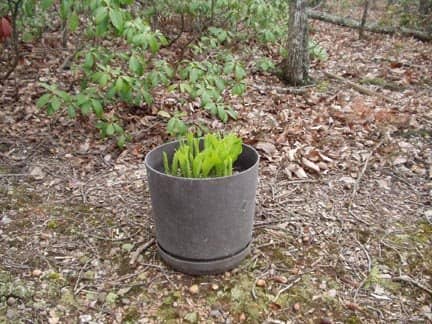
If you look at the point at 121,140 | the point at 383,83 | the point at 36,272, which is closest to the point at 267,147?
the point at 121,140

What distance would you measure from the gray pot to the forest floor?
0.28ft

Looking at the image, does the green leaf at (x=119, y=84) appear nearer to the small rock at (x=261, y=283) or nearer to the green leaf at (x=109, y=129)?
the green leaf at (x=109, y=129)

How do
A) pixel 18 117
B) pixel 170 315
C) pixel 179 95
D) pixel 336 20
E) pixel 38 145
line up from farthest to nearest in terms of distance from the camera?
pixel 336 20, pixel 179 95, pixel 18 117, pixel 38 145, pixel 170 315

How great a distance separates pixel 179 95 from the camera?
145 inches

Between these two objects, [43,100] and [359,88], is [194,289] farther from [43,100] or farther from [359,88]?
[359,88]

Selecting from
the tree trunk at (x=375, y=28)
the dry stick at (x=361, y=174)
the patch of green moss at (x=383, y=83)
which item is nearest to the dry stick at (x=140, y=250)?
the dry stick at (x=361, y=174)

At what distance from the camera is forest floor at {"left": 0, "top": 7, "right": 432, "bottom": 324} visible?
173 cm

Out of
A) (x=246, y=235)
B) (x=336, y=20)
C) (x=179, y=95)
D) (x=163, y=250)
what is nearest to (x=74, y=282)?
(x=163, y=250)

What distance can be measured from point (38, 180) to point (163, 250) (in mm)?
1112

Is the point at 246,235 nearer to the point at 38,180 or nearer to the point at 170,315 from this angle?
the point at 170,315

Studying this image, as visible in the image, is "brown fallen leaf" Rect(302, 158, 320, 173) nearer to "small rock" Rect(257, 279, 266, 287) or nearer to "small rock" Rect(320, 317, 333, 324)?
"small rock" Rect(257, 279, 266, 287)

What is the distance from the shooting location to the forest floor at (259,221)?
1.73 meters

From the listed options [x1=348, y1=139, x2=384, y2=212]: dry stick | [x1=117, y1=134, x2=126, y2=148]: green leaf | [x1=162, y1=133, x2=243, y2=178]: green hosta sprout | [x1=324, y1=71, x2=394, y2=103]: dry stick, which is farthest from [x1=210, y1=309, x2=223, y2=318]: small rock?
[x1=324, y1=71, x2=394, y2=103]: dry stick

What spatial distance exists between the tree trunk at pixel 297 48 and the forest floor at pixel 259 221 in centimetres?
51
